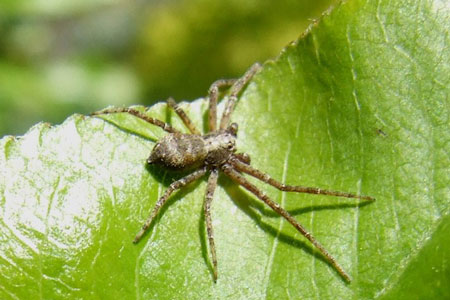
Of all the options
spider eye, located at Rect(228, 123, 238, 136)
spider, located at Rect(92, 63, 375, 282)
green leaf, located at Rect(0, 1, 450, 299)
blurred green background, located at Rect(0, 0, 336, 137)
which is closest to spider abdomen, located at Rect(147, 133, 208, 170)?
spider, located at Rect(92, 63, 375, 282)

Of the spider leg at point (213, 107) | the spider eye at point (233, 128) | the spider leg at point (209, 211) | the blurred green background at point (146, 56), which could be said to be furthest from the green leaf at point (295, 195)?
the blurred green background at point (146, 56)

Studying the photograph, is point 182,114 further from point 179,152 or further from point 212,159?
point 212,159

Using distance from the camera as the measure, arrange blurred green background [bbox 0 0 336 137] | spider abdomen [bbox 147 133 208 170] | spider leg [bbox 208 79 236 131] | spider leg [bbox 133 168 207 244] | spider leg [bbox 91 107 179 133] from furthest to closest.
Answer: blurred green background [bbox 0 0 336 137], spider leg [bbox 208 79 236 131], spider abdomen [bbox 147 133 208 170], spider leg [bbox 91 107 179 133], spider leg [bbox 133 168 207 244]

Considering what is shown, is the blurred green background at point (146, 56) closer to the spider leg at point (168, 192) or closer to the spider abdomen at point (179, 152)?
the spider abdomen at point (179, 152)

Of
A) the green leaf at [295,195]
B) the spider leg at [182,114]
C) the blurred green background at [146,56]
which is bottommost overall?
the green leaf at [295,195]

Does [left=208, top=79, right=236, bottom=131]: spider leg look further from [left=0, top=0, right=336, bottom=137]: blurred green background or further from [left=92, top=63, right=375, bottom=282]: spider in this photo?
[left=0, top=0, right=336, bottom=137]: blurred green background

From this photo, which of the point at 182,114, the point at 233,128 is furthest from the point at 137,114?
Result: the point at 233,128

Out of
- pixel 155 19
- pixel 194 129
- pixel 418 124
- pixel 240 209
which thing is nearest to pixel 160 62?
pixel 155 19
